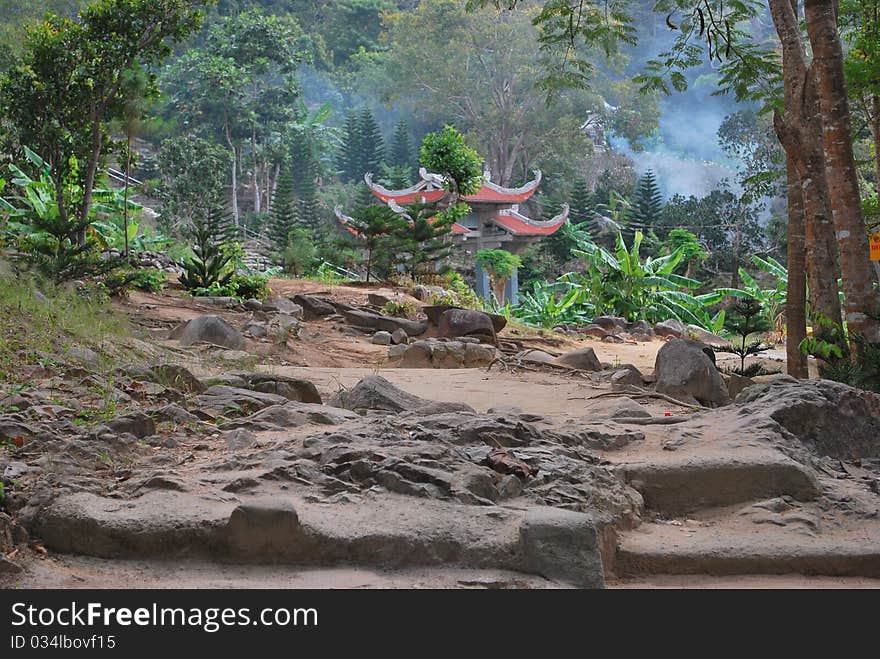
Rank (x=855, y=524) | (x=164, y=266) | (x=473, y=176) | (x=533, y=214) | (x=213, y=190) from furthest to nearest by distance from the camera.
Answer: (x=533, y=214) < (x=213, y=190) < (x=473, y=176) < (x=164, y=266) < (x=855, y=524)

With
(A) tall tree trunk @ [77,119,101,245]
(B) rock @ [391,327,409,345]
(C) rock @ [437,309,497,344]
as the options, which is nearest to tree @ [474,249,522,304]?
(B) rock @ [391,327,409,345]

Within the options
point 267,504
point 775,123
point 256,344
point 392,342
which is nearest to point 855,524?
point 267,504

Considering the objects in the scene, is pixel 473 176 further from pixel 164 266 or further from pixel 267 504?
pixel 267 504

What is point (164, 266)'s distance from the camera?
42.7 ft

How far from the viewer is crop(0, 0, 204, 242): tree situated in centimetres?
1048

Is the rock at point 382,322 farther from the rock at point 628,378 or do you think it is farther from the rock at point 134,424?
the rock at point 134,424

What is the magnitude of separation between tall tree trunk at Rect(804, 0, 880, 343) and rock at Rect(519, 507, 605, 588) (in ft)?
12.9

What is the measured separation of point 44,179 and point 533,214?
77.0ft

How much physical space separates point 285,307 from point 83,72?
12.3ft

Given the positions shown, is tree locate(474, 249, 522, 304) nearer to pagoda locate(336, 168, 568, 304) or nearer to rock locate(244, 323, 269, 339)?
pagoda locate(336, 168, 568, 304)

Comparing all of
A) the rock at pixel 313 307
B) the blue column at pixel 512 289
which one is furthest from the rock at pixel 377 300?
the blue column at pixel 512 289

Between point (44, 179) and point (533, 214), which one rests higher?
point (533, 214)

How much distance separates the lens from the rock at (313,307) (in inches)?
410

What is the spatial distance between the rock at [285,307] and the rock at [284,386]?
4680mm
